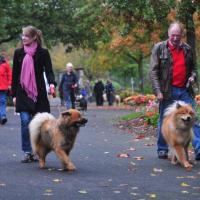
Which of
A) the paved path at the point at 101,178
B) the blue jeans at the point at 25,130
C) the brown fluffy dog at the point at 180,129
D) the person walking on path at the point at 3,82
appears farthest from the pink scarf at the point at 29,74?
the person walking on path at the point at 3,82

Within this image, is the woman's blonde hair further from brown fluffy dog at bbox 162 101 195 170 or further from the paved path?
brown fluffy dog at bbox 162 101 195 170

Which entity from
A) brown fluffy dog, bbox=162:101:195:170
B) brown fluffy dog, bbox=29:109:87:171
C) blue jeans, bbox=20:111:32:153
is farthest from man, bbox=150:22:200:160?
blue jeans, bbox=20:111:32:153

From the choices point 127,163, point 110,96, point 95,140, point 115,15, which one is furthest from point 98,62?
point 127,163

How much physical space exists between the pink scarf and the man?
1.98 m

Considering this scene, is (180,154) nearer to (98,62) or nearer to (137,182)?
(137,182)

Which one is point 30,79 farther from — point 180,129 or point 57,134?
point 180,129

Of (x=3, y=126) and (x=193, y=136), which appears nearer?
(x=193, y=136)

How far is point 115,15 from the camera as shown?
2322 cm

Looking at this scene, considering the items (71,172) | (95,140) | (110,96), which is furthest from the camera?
(110,96)

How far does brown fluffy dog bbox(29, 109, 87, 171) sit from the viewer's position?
9516 millimetres

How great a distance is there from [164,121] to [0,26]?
86.5ft

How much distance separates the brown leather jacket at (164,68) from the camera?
10703 millimetres

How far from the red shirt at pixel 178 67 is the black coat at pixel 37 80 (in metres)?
2.00

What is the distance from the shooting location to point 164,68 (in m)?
10.7
